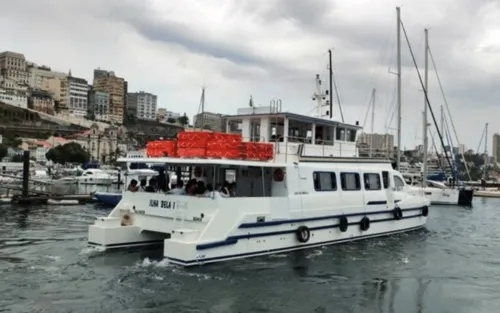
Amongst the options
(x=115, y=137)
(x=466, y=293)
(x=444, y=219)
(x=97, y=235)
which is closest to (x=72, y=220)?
(x=97, y=235)

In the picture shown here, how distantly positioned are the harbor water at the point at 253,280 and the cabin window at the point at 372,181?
8.02 ft

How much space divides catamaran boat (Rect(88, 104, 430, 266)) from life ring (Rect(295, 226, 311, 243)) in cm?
3

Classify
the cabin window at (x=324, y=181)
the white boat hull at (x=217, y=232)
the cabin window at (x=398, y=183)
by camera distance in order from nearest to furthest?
the white boat hull at (x=217, y=232)
the cabin window at (x=324, y=181)
the cabin window at (x=398, y=183)

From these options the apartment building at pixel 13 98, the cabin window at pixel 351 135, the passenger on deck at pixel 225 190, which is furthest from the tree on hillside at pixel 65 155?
the passenger on deck at pixel 225 190

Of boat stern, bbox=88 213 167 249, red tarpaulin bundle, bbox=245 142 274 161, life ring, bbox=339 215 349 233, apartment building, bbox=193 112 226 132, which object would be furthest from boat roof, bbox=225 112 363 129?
boat stern, bbox=88 213 167 249

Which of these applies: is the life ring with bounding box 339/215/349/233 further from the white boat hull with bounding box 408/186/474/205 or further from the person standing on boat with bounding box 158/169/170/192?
the white boat hull with bounding box 408/186/474/205

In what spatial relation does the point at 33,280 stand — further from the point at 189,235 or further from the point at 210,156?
the point at 210,156

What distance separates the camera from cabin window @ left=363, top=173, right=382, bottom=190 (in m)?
19.9

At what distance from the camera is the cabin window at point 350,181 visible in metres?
18.7

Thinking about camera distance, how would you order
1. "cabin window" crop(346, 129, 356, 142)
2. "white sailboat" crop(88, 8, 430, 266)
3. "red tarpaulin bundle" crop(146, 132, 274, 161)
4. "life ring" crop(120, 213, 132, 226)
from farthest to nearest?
"cabin window" crop(346, 129, 356, 142) → "life ring" crop(120, 213, 132, 226) → "red tarpaulin bundle" crop(146, 132, 274, 161) → "white sailboat" crop(88, 8, 430, 266)

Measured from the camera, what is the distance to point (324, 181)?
17812 mm

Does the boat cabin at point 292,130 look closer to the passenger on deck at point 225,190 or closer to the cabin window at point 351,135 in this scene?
the cabin window at point 351,135

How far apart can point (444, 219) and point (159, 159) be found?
849 inches

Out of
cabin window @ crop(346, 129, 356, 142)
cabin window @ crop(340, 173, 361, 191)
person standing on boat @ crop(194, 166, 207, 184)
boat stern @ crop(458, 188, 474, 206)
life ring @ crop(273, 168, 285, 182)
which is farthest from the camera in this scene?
boat stern @ crop(458, 188, 474, 206)
